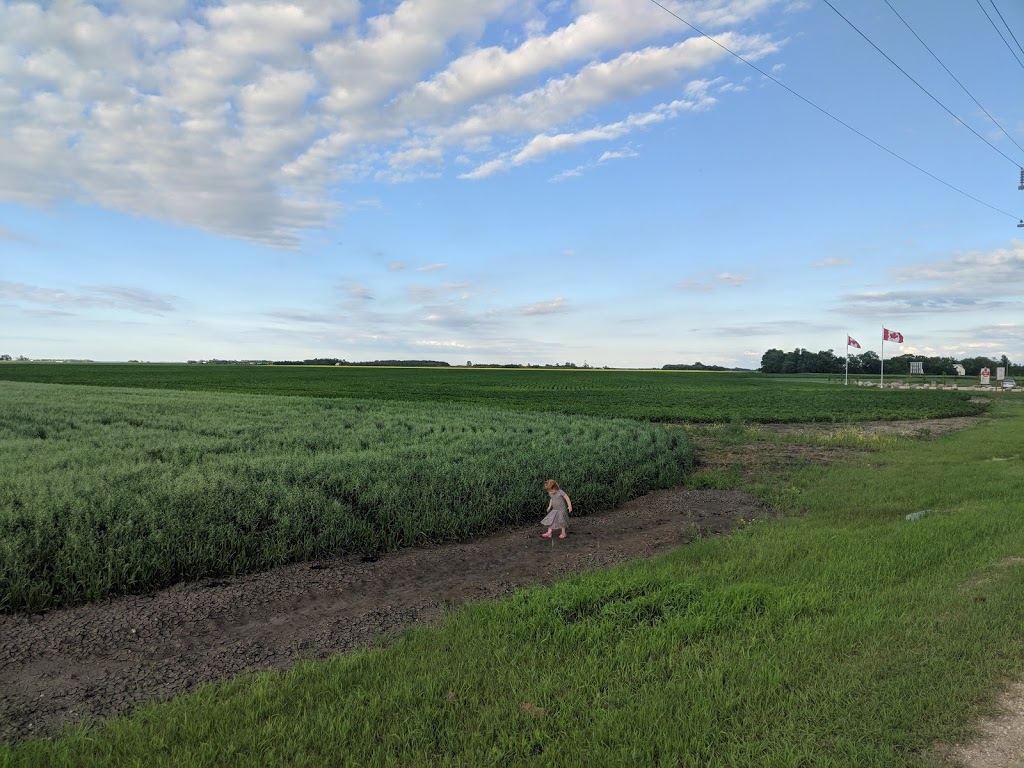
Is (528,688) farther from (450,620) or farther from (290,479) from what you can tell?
(290,479)

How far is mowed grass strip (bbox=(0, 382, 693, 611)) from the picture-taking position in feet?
23.0

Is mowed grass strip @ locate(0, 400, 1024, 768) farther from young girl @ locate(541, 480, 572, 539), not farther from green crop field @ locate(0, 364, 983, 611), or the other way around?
green crop field @ locate(0, 364, 983, 611)

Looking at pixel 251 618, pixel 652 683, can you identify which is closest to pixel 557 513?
pixel 251 618

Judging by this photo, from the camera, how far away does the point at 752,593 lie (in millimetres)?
6152

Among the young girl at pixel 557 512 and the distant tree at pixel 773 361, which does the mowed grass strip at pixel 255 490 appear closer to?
the young girl at pixel 557 512

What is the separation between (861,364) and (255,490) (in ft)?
536

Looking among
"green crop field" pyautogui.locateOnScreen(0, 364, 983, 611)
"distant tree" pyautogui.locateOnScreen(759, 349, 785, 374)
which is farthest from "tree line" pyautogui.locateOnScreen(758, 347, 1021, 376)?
"green crop field" pyautogui.locateOnScreen(0, 364, 983, 611)

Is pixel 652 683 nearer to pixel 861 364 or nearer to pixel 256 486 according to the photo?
pixel 256 486

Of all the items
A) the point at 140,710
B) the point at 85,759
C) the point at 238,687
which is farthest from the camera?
the point at 238,687

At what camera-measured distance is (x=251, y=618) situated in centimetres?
634

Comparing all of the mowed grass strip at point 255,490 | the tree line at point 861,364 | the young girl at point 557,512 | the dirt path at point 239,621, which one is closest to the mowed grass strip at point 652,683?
the dirt path at point 239,621

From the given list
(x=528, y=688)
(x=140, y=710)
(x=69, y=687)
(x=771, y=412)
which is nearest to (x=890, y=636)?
(x=528, y=688)

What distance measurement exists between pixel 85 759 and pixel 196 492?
5242 mm

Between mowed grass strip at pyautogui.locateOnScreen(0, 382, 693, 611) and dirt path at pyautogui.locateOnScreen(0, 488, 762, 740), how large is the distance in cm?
38
